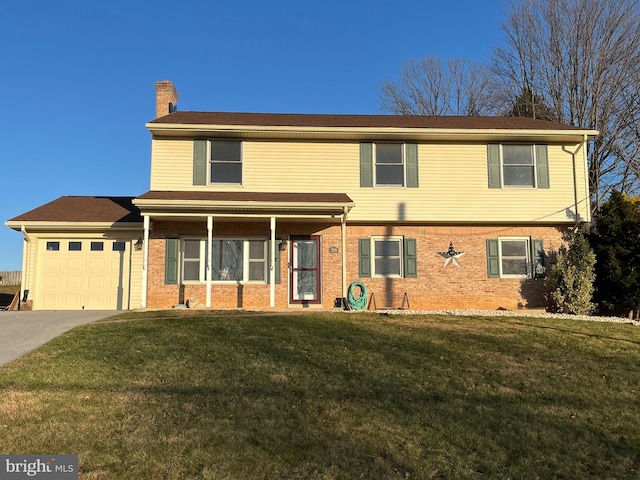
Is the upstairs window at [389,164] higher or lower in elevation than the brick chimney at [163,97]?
lower

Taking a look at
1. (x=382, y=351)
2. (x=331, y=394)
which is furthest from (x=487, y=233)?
(x=331, y=394)

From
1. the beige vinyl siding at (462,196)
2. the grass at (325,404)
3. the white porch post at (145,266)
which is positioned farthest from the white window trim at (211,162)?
the grass at (325,404)

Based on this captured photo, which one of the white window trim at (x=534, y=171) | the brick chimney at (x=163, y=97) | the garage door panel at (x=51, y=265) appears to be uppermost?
the brick chimney at (x=163, y=97)

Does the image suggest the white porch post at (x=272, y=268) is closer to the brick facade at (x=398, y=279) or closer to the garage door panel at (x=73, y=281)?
the brick facade at (x=398, y=279)

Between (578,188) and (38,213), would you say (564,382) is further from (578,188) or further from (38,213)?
(38,213)

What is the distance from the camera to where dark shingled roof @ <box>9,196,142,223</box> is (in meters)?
14.3

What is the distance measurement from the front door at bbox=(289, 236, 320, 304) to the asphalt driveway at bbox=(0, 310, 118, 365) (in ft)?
16.1

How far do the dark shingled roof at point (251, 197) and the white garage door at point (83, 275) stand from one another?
236 cm

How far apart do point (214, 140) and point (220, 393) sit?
9904mm

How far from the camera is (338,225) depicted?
1443 cm

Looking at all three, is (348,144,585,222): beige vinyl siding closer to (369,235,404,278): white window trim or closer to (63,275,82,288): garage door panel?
(369,235,404,278): white window trim

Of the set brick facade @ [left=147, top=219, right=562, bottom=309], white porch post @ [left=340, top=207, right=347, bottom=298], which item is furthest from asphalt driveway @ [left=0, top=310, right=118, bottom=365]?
white porch post @ [left=340, top=207, right=347, bottom=298]

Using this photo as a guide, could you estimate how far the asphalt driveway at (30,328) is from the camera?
779cm

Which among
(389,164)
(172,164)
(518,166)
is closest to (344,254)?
(389,164)
